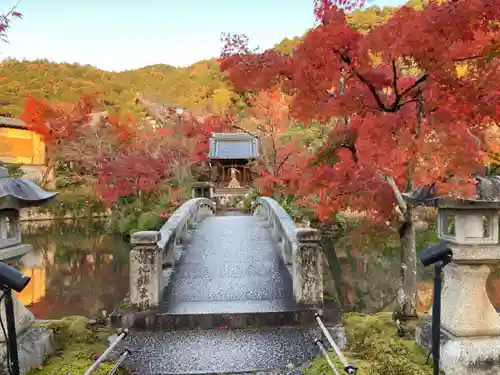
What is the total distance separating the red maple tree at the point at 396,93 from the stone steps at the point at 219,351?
2.05 metres

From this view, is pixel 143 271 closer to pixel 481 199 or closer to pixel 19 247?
pixel 19 247

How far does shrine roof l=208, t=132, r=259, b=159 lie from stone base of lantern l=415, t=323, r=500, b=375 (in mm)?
22524

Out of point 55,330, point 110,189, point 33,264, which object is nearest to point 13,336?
point 55,330

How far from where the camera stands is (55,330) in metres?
5.43

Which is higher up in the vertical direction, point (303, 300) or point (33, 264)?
point (303, 300)

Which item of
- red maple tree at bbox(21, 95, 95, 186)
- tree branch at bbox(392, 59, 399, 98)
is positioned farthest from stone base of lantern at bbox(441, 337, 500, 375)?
red maple tree at bbox(21, 95, 95, 186)

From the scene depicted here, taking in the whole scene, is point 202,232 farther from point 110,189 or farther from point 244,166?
point 244,166

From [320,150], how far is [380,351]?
3.86 metres

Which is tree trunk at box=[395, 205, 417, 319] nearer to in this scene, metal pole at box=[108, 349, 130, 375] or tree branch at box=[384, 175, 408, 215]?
tree branch at box=[384, 175, 408, 215]

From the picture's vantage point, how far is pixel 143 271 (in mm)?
6074

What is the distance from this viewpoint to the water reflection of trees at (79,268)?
12.7 metres

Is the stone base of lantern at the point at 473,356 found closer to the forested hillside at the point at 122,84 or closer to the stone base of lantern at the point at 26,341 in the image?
the stone base of lantern at the point at 26,341

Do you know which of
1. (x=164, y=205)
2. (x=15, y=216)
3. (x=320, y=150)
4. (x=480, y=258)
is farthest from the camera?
(x=164, y=205)

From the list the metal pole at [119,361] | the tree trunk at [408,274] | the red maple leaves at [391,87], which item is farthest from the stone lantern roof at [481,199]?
the metal pole at [119,361]
